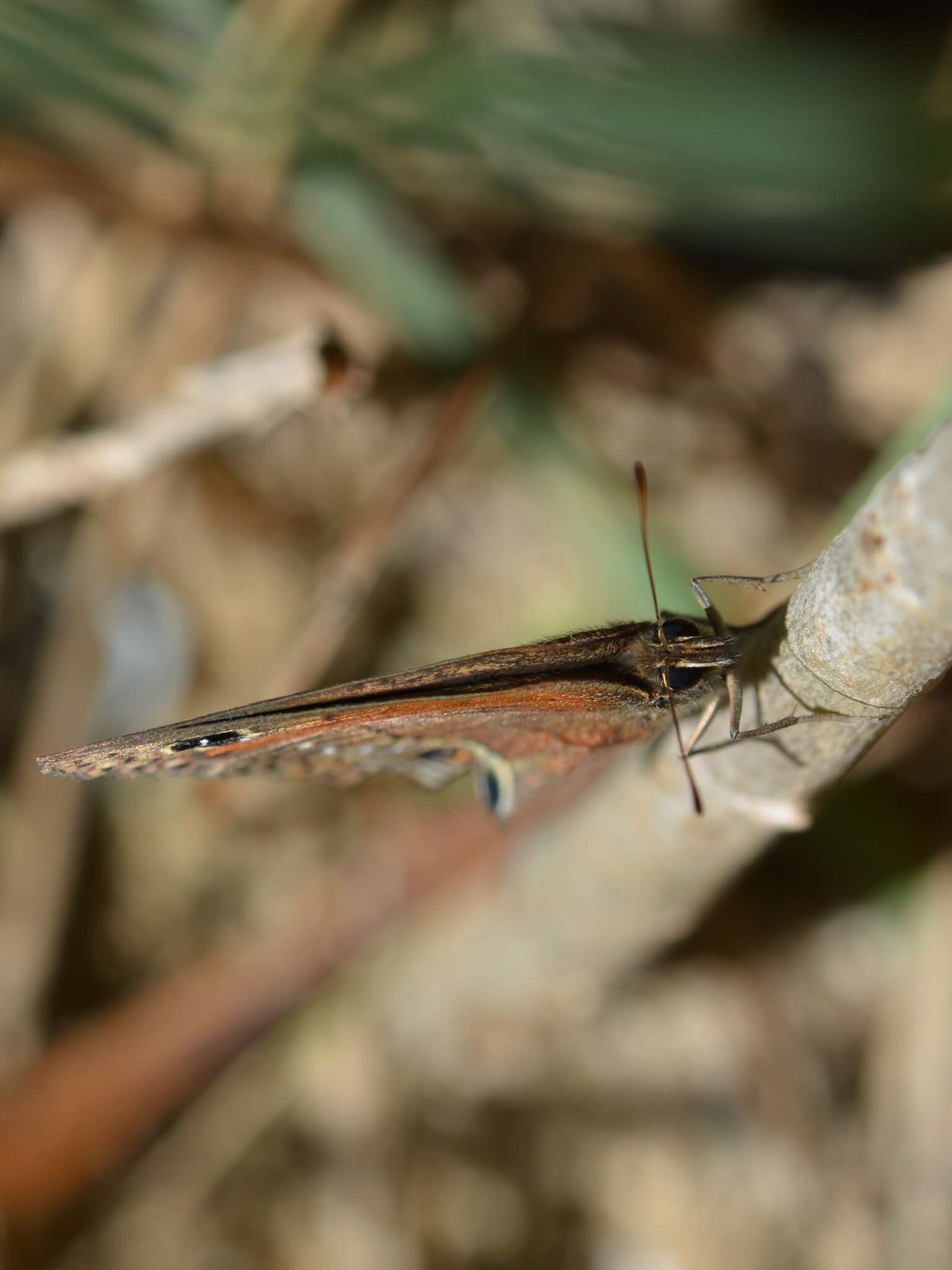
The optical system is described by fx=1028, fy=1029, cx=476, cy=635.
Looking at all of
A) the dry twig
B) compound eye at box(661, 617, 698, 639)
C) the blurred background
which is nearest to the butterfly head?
compound eye at box(661, 617, 698, 639)

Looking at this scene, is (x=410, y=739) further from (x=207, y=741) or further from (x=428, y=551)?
(x=428, y=551)

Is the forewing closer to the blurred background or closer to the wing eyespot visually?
the wing eyespot

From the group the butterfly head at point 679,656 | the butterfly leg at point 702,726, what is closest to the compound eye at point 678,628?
the butterfly head at point 679,656

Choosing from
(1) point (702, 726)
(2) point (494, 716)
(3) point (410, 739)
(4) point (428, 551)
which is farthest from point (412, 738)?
(4) point (428, 551)

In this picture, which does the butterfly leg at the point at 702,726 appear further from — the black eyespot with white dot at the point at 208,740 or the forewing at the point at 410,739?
the black eyespot with white dot at the point at 208,740

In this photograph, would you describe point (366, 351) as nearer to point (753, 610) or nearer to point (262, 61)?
point (262, 61)

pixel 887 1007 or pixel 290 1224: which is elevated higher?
pixel 887 1007

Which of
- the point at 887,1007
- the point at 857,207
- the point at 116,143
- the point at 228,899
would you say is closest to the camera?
the point at 857,207

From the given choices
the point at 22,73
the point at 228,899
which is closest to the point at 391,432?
the point at 22,73
